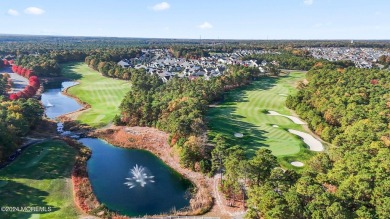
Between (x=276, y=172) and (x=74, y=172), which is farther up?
(x=276, y=172)

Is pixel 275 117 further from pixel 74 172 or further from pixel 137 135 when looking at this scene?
pixel 74 172

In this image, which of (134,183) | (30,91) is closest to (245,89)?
(30,91)

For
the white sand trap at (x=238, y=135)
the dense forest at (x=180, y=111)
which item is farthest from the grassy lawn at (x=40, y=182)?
the white sand trap at (x=238, y=135)

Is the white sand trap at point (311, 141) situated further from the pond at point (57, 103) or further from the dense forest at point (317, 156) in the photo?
the pond at point (57, 103)

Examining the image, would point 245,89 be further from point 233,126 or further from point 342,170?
point 342,170

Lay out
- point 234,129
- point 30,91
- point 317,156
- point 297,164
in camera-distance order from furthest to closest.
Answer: point 30,91, point 234,129, point 297,164, point 317,156

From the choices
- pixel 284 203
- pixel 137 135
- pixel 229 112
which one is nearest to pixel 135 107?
pixel 137 135
